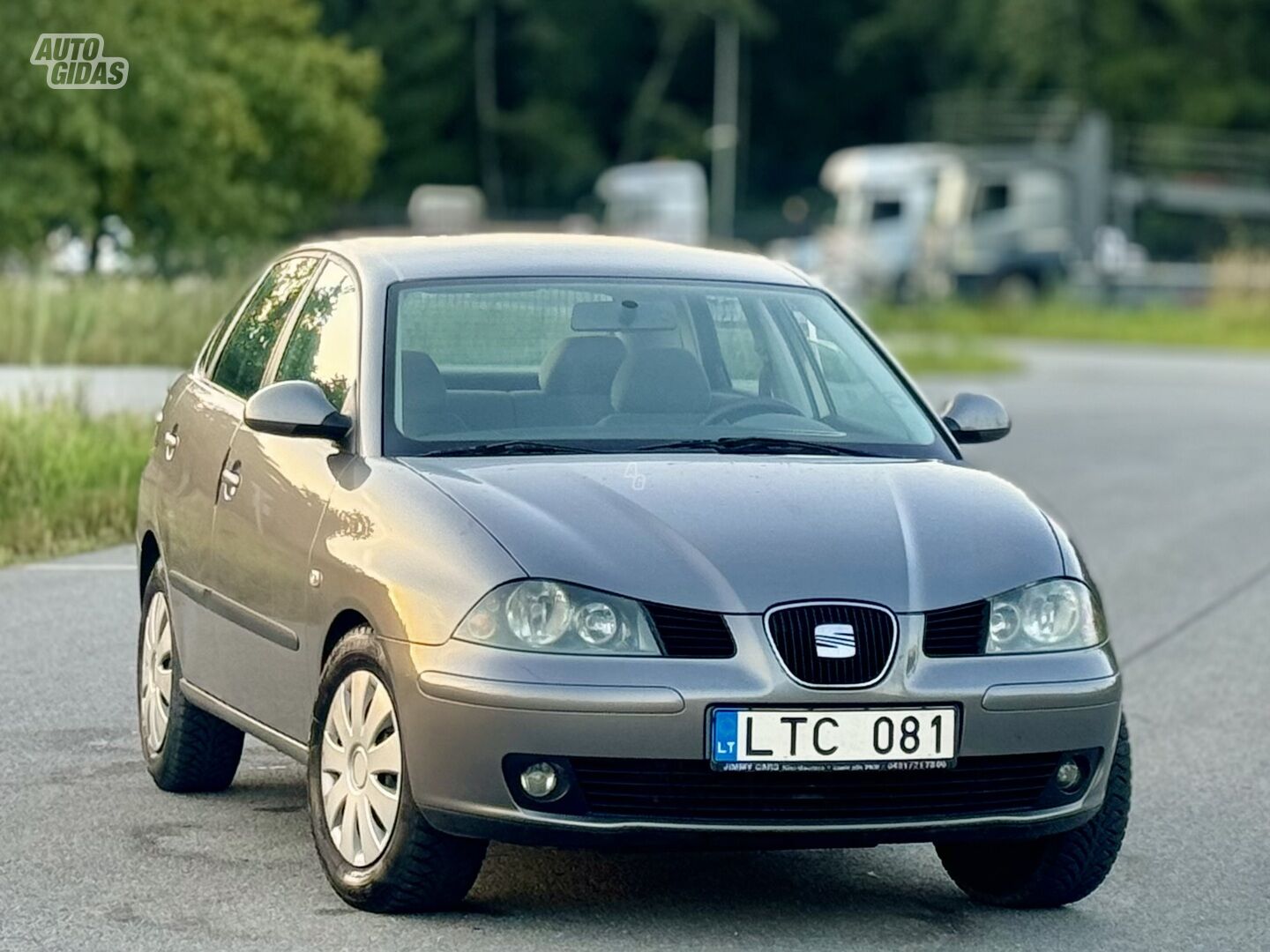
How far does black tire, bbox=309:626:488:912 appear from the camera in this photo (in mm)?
6059

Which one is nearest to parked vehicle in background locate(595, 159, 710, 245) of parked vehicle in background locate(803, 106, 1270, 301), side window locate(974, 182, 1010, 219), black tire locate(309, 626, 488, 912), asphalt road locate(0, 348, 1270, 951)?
parked vehicle in background locate(803, 106, 1270, 301)

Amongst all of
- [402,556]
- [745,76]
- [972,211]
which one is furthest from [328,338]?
[745,76]

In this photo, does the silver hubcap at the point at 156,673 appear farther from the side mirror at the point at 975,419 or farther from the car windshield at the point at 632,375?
the side mirror at the point at 975,419

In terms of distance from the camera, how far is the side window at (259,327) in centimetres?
770

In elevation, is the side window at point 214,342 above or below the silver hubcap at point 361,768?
above

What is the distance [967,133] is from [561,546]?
194ft

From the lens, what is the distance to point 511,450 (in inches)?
263

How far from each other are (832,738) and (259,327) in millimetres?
2585

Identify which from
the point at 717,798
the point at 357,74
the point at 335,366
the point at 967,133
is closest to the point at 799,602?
the point at 717,798

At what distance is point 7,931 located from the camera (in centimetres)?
603

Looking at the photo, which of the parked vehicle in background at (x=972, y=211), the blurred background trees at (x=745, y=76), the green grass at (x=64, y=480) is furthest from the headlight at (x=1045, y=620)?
the parked vehicle in background at (x=972, y=211)

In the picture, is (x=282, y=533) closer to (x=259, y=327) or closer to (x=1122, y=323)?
(x=259, y=327)

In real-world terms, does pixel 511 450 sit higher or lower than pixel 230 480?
higher

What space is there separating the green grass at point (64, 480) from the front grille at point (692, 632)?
6918 millimetres
